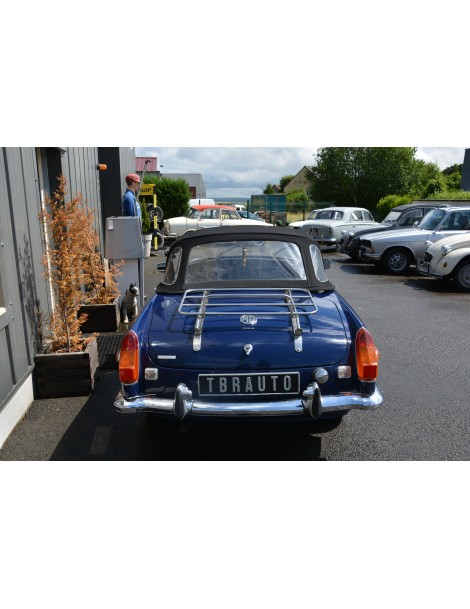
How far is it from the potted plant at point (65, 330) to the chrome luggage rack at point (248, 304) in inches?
55.1

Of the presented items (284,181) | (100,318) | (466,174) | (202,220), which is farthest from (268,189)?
(100,318)

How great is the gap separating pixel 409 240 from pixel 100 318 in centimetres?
820

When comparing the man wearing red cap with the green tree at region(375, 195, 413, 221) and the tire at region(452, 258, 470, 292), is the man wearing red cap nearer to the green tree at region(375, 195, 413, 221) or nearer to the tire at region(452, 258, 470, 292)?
the tire at region(452, 258, 470, 292)

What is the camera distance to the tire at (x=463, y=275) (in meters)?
9.92

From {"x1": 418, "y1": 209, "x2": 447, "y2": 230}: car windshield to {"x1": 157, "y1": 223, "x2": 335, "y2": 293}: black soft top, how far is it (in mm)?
8573

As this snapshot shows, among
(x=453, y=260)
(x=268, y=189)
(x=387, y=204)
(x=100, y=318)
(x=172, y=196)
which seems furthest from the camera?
(x=268, y=189)

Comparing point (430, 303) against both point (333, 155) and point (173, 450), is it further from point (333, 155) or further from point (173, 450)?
point (333, 155)

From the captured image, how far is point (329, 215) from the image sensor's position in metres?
17.5

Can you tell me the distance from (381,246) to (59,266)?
923cm

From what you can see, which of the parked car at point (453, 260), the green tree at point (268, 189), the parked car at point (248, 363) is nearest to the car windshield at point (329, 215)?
the parked car at point (453, 260)

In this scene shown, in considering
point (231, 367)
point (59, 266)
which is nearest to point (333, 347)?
point (231, 367)

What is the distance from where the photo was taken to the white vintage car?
16547 mm

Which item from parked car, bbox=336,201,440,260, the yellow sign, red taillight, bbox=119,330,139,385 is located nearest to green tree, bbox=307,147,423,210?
parked car, bbox=336,201,440,260

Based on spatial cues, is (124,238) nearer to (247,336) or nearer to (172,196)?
(247,336)
